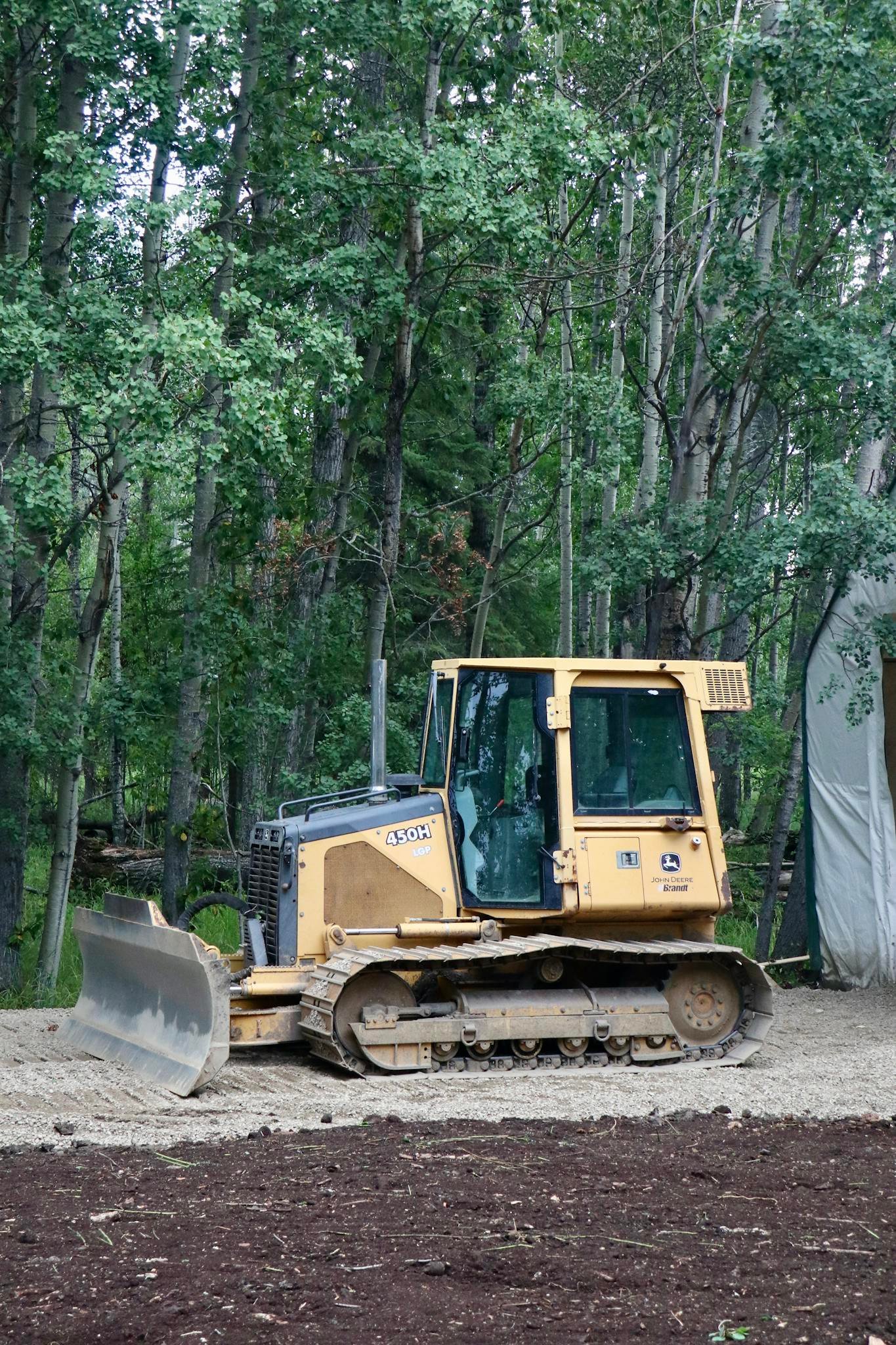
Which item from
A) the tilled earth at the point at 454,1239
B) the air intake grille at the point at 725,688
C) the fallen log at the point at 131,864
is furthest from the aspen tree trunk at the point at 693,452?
the tilled earth at the point at 454,1239

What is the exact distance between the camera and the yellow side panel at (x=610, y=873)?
933cm

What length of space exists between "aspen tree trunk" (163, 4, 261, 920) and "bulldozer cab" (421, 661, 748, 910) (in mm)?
4685

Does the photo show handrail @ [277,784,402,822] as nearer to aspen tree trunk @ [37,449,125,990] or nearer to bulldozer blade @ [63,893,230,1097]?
bulldozer blade @ [63,893,230,1097]

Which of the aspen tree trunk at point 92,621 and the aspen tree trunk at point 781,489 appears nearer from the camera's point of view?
the aspen tree trunk at point 92,621

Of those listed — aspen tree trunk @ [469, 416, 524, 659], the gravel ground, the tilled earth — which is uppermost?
aspen tree trunk @ [469, 416, 524, 659]

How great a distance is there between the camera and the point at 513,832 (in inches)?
371

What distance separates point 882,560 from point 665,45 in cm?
907

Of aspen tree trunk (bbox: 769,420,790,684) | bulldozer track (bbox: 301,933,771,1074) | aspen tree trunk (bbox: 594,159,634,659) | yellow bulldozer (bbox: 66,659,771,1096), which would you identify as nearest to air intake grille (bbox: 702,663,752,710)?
yellow bulldozer (bbox: 66,659,771,1096)

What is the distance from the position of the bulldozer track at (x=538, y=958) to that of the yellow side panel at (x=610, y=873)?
A: 266 mm

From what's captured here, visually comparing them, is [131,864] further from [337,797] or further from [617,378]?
[337,797]

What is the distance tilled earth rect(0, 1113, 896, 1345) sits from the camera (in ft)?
13.5

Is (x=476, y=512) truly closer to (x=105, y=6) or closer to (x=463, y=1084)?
(x=105, y=6)

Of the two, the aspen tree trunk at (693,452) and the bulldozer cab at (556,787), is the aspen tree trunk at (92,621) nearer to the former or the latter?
the bulldozer cab at (556,787)

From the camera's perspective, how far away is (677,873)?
958 cm
